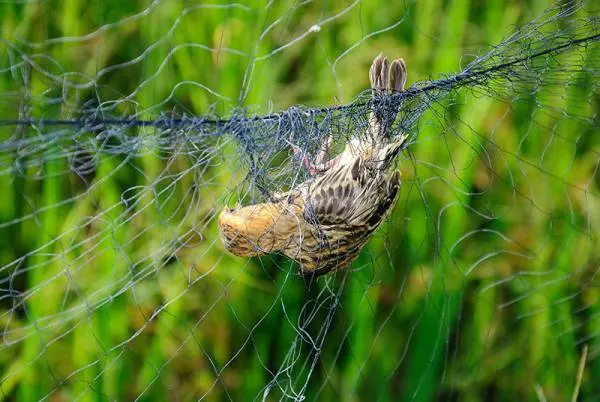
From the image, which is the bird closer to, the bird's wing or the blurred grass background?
the bird's wing

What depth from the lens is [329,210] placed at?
1.02 m

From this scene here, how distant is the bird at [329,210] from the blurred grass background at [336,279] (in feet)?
1.65

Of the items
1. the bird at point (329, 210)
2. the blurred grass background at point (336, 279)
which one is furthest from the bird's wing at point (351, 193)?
the blurred grass background at point (336, 279)

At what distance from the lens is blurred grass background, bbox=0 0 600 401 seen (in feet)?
5.16

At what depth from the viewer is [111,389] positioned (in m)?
1.58

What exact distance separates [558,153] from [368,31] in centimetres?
41

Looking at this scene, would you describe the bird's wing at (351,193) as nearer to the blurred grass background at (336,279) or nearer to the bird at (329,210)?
the bird at (329,210)

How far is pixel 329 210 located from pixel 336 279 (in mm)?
563

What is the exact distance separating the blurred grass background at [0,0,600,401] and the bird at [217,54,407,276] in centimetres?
50

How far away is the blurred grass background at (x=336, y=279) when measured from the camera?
1.57 metres

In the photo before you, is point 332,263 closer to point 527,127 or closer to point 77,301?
point 77,301

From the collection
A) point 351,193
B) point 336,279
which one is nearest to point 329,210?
point 351,193

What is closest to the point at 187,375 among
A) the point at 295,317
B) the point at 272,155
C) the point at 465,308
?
the point at 295,317

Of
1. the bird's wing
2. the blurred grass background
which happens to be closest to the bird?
the bird's wing
